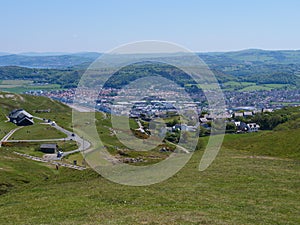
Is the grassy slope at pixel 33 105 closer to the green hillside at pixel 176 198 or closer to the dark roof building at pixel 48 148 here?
the dark roof building at pixel 48 148

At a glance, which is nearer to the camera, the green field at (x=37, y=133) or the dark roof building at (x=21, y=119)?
the green field at (x=37, y=133)

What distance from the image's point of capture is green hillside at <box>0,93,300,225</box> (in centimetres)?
2105

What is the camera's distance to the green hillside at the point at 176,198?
21.0 m

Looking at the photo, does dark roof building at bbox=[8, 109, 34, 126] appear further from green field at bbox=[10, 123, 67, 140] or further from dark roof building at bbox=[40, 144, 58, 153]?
dark roof building at bbox=[40, 144, 58, 153]

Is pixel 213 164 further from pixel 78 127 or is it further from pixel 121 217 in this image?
pixel 78 127

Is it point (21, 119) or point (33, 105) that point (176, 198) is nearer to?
point (21, 119)

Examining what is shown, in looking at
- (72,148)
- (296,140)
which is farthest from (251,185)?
(72,148)

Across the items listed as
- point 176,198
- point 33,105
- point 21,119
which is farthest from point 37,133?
point 176,198

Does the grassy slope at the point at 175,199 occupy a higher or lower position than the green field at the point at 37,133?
higher

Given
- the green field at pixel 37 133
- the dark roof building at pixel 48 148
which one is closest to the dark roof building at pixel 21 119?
the green field at pixel 37 133

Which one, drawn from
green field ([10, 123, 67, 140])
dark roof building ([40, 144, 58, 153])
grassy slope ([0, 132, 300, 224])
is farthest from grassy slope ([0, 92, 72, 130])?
grassy slope ([0, 132, 300, 224])

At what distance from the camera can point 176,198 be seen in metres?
26.1

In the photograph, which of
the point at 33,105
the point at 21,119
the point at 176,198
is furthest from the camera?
the point at 33,105

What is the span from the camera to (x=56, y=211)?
2352 centimetres
